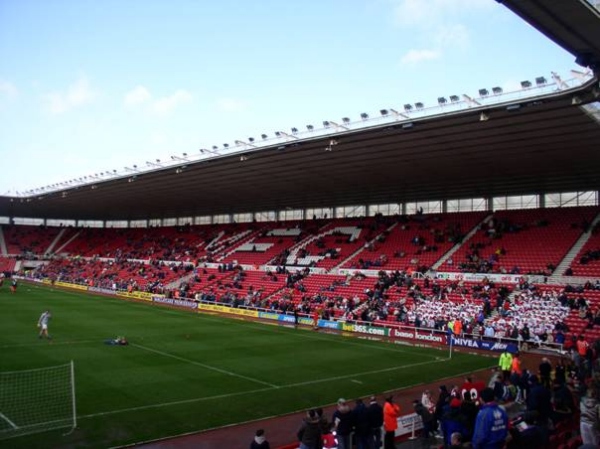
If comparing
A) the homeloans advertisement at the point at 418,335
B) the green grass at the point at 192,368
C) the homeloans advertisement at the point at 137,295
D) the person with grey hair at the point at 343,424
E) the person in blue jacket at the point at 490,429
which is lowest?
the homeloans advertisement at the point at 418,335

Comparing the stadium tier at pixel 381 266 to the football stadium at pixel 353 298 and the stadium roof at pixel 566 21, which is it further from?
the stadium roof at pixel 566 21

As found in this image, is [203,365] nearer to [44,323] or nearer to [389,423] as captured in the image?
[44,323]

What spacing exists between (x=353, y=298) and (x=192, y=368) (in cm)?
1687

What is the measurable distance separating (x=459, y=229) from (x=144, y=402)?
3066 cm

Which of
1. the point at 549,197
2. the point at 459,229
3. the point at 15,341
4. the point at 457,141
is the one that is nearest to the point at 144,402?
the point at 15,341

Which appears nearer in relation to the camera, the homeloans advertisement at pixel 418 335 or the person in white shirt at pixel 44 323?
the person in white shirt at pixel 44 323

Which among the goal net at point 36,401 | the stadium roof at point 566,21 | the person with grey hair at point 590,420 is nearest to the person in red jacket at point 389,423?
the person with grey hair at point 590,420

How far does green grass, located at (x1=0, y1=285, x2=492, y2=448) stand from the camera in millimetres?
13070

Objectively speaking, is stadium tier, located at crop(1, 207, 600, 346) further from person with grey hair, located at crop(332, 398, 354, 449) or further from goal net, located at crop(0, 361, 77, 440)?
goal net, located at crop(0, 361, 77, 440)

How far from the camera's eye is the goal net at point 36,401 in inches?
483

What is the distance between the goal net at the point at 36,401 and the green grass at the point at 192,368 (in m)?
0.36

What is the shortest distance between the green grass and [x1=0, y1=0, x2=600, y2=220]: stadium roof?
10376 mm

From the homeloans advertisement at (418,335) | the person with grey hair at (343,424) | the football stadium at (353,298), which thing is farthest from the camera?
the homeloans advertisement at (418,335)

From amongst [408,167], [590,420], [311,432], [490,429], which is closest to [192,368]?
[311,432]
